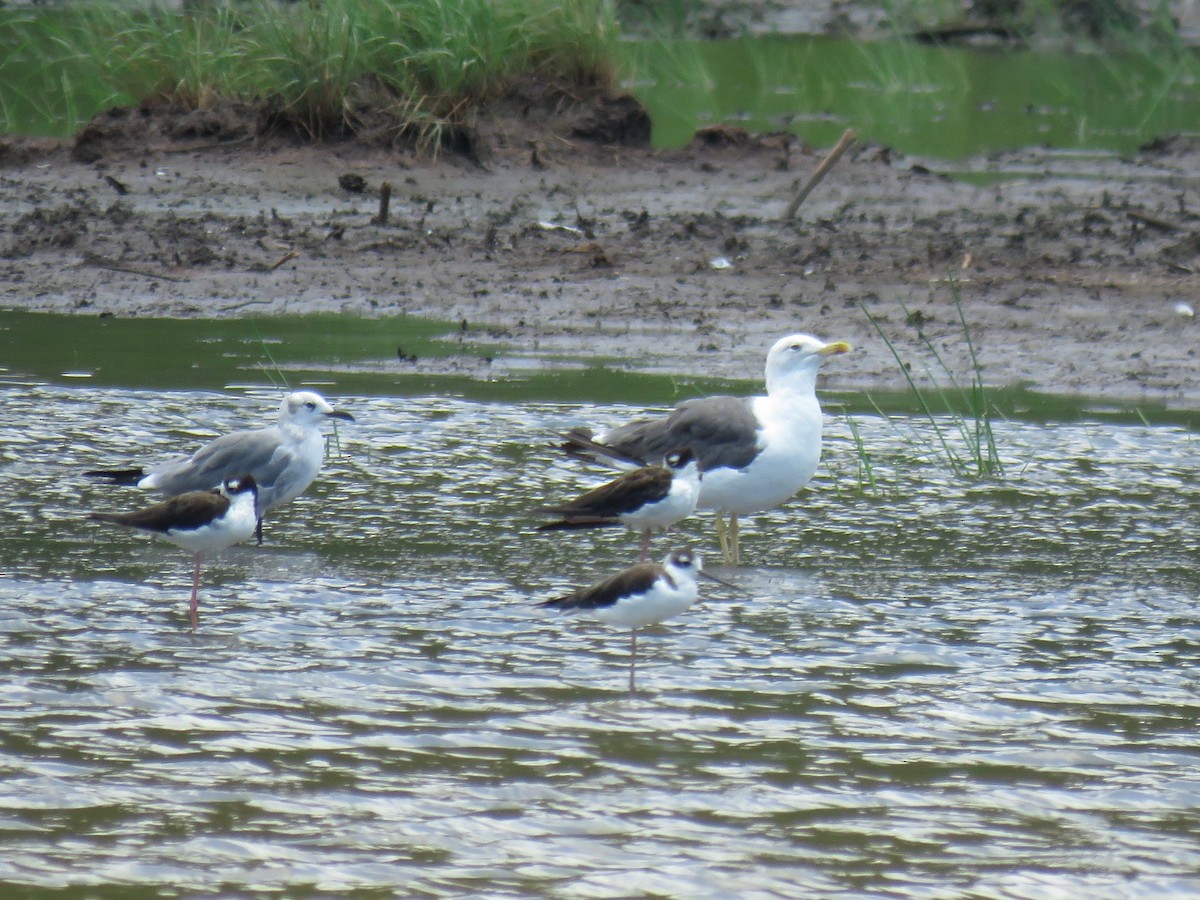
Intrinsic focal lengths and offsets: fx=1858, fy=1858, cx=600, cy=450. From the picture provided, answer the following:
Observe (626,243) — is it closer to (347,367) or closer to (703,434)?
(347,367)

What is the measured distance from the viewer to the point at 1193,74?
25109 millimetres

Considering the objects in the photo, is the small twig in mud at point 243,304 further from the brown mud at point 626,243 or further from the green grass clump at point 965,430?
the green grass clump at point 965,430

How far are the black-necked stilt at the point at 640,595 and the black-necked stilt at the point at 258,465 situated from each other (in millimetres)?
1983

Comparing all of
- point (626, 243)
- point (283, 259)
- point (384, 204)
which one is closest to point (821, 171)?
point (626, 243)

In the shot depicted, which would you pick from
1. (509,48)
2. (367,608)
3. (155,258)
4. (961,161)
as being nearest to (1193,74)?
(961,161)

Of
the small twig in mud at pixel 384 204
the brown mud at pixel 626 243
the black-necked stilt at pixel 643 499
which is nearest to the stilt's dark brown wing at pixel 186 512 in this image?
the black-necked stilt at pixel 643 499

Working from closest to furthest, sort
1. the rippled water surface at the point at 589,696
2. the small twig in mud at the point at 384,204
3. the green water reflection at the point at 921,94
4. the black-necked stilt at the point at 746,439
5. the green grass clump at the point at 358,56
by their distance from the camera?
the rippled water surface at the point at 589,696, the black-necked stilt at the point at 746,439, the small twig in mud at the point at 384,204, the green grass clump at the point at 358,56, the green water reflection at the point at 921,94

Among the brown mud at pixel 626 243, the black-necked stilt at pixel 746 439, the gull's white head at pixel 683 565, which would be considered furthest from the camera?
the brown mud at pixel 626 243

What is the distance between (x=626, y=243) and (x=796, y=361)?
5493 millimetres

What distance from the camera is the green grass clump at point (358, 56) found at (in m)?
15.2

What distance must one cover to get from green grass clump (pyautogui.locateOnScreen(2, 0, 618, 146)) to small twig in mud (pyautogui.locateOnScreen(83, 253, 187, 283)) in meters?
2.80

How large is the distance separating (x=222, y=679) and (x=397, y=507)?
7.27ft

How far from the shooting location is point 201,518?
631 centimetres

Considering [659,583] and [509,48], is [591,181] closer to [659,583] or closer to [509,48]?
[509,48]
